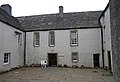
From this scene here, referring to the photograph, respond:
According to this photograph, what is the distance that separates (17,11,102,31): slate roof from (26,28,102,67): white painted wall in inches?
32.7

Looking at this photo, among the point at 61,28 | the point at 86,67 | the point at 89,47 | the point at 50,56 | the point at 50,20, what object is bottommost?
the point at 86,67

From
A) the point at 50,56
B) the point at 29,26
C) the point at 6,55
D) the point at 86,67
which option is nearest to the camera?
the point at 6,55

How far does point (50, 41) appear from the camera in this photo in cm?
1998

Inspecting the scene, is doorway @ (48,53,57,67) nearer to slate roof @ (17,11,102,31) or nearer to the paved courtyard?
slate roof @ (17,11,102,31)

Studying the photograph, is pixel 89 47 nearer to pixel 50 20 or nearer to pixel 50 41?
pixel 50 41

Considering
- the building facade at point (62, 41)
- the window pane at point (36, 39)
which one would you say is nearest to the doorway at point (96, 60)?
the building facade at point (62, 41)

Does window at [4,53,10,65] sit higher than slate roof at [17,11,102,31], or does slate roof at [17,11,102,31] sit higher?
slate roof at [17,11,102,31]

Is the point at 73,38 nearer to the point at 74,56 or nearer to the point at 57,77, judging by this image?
the point at 74,56

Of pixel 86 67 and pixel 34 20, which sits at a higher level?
pixel 34 20

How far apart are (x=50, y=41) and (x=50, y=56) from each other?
7.53 feet

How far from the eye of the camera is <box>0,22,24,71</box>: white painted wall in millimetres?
14117

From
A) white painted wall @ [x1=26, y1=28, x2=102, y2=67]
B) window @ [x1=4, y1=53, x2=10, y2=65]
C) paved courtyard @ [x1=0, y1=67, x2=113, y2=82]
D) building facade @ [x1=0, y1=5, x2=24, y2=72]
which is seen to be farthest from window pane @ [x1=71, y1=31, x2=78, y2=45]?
window @ [x1=4, y1=53, x2=10, y2=65]

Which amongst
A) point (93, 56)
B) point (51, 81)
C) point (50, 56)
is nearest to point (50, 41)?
point (50, 56)

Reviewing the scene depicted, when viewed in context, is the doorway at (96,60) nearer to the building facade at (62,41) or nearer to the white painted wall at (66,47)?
the building facade at (62,41)
